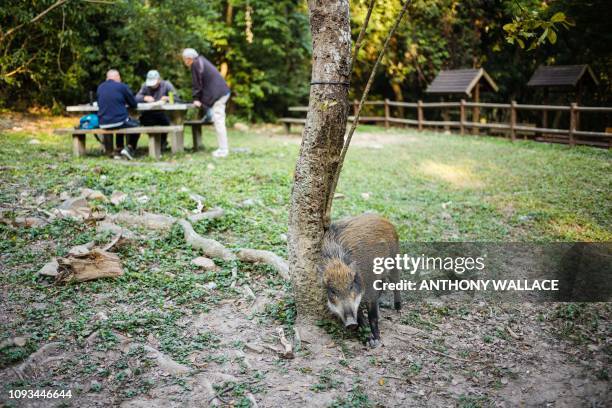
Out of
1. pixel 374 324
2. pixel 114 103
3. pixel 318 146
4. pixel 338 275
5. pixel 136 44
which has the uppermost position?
pixel 136 44

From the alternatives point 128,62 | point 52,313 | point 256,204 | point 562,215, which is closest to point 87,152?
point 256,204

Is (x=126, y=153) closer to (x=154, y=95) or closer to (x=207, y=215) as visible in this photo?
(x=154, y=95)

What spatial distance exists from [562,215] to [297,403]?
5.08 m

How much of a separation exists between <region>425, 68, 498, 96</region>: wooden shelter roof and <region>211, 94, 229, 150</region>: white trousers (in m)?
8.67

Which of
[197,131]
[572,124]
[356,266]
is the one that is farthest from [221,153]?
[572,124]

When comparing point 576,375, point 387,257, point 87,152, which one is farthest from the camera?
point 87,152

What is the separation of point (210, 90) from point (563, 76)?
9.43m

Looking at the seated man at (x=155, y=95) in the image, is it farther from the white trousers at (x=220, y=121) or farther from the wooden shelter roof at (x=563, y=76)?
the wooden shelter roof at (x=563, y=76)

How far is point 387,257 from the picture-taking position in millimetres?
4457

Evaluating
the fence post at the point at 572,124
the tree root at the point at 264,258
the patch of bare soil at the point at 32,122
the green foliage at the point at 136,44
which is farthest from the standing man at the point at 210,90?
the fence post at the point at 572,124

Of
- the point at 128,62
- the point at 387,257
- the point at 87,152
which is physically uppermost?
the point at 128,62

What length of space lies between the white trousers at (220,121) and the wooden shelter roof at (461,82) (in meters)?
8.67

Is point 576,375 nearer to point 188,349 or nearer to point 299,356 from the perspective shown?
point 299,356

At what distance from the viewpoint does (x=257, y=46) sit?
1802cm
